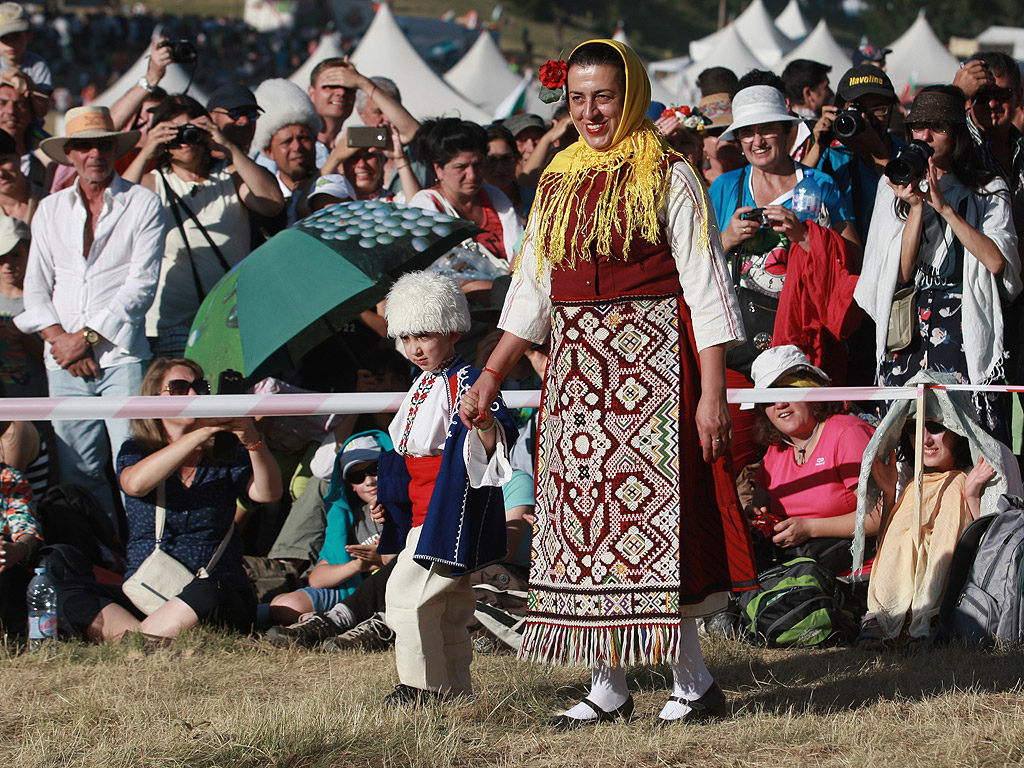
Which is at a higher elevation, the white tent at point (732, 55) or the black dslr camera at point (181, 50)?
the white tent at point (732, 55)

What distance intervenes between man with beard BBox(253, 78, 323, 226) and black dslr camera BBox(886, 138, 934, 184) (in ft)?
10.6

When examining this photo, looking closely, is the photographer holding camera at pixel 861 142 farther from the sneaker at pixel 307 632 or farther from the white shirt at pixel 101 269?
the white shirt at pixel 101 269

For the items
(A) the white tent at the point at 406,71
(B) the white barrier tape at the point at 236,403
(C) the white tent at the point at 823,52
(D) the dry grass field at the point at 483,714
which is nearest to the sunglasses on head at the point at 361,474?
(B) the white barrier tape at the point at 236,403

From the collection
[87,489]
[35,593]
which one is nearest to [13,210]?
[87,489]

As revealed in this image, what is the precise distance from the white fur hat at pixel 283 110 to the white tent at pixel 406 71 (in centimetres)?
961

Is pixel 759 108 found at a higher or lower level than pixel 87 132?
lower

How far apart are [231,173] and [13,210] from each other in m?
1.21

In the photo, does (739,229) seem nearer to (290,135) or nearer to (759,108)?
(759,108)

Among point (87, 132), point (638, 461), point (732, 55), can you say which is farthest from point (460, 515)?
point (732, 55)

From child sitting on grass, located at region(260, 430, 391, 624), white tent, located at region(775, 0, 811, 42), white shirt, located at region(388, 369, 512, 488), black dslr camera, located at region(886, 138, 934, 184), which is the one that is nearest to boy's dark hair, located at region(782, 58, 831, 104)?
black dslr camera, located at region(886, 138, 934, 184)

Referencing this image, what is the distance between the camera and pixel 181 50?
6.86 metres

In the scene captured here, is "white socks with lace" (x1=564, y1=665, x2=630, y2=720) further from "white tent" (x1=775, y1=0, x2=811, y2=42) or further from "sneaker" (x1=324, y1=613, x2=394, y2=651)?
"white tent" (x1=775, y1=0, x2=811, y2=42)

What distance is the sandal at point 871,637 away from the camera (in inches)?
175

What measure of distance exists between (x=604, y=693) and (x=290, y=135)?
4.17 meters
